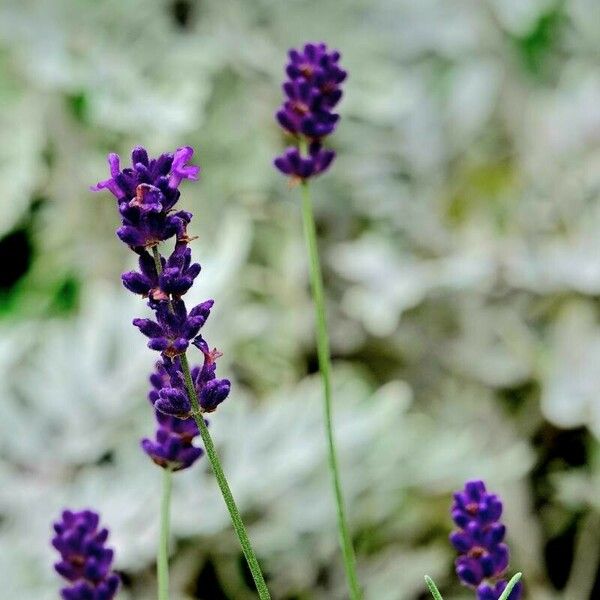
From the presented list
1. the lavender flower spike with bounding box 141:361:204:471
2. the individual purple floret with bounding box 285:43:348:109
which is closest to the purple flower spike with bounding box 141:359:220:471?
the lavender flower spike with bounding box 141:361:204:471

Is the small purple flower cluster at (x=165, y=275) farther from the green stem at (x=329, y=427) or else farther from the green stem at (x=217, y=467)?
the green stem at (x=329, y=427)

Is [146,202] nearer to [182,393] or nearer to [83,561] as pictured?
[182,393]

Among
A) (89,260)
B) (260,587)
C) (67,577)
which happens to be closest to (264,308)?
(89,260)

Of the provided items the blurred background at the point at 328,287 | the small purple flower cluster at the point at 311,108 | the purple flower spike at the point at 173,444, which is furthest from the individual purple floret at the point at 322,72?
the blurred background at the point at 328,287

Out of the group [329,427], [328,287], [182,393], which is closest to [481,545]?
[329,427]

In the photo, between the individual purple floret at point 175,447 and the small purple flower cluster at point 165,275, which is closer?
the small purple flower cluster at point 165,275

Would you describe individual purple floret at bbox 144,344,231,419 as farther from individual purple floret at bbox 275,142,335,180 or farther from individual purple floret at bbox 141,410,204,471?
individual purple floret at bbox 275,142,335,180

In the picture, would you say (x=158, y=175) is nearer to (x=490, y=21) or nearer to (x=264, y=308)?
(x=264, y=308)
